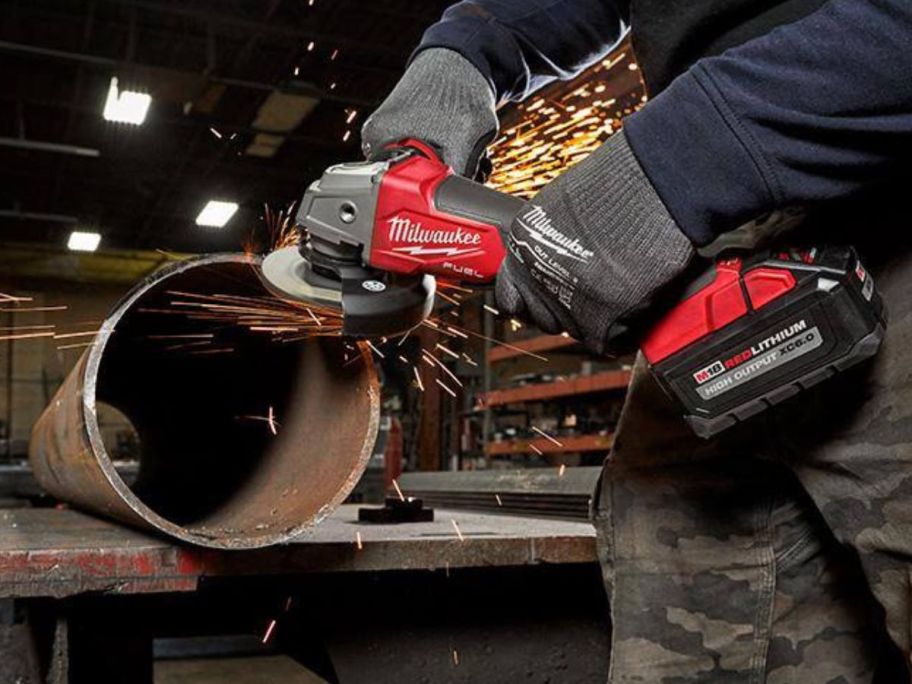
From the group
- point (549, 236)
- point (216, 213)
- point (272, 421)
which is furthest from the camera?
point (216, 213)

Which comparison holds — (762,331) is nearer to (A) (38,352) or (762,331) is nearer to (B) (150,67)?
(B) (150,67)

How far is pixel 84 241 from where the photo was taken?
15.0 metres

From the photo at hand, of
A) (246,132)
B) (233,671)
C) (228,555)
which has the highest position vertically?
(246,132)

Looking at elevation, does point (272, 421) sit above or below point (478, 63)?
below

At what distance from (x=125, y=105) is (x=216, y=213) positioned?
4.40m

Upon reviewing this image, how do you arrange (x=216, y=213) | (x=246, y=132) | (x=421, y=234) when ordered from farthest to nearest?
(x=216, y=213)
(x=246, y=132)
(x=421, y=234)

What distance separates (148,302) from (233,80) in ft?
24.2

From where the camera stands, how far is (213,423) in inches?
115

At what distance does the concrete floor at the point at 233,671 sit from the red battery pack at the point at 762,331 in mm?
3385

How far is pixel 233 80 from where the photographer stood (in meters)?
8.98

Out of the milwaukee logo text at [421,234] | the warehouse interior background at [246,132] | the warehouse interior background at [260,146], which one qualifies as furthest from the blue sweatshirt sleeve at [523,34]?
the warehouse interior background at [246,132]

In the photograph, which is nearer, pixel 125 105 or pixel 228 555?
pixel 228 555

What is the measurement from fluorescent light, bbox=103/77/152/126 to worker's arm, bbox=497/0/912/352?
343 inches

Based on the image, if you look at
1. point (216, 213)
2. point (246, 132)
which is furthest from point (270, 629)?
point (216, 213)
